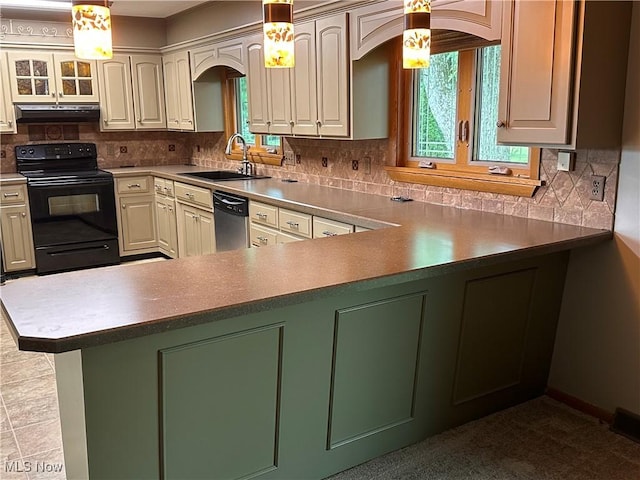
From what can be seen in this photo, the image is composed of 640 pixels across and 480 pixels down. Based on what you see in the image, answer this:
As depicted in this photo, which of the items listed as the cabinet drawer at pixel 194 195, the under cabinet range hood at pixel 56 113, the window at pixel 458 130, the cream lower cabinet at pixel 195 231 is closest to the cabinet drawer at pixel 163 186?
the cabinet drawer at pixel 194 195

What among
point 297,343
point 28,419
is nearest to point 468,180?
point 297,343

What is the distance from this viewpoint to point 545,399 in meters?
2.97

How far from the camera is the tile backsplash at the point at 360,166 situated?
2689 mm

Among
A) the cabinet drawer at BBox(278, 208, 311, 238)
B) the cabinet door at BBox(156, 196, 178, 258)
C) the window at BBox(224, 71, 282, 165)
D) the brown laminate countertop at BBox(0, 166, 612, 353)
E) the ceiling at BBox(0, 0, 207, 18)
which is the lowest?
the cabinet door at BBox(156, 196, 178, 258)

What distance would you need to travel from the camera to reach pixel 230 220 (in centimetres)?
452

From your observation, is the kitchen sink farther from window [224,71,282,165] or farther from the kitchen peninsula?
the kitchen peninsula

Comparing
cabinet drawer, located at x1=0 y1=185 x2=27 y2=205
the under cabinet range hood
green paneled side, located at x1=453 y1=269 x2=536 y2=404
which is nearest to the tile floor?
green paneled side, located at x1=453 y1=269 x2=536 y2=404

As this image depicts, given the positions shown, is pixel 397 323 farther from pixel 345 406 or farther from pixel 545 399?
pixel 545 399

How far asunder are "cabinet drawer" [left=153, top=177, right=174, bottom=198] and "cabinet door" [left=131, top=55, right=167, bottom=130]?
69 cm

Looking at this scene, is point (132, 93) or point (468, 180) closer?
point (468, 180)

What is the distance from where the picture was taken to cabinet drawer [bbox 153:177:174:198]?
5.56 metres

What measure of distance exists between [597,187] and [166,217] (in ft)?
13.7

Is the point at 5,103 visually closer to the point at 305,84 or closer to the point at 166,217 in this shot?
the point at 166,217

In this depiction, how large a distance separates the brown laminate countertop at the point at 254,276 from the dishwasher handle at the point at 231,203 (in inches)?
55.3
